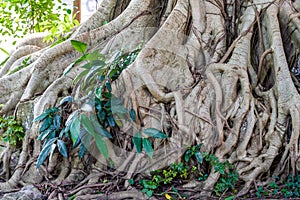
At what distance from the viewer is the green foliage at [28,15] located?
4.94m

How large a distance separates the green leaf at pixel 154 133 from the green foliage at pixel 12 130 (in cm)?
119

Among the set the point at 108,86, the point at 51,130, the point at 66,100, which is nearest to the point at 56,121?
the point at 51,130

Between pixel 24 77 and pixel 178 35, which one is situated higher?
pixel 178 35

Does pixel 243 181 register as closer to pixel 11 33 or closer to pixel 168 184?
pixel 168 184

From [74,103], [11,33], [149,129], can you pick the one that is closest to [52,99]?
[74,103]

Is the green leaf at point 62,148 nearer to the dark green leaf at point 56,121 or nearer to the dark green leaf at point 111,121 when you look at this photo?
the dark green leaf at point 56,121

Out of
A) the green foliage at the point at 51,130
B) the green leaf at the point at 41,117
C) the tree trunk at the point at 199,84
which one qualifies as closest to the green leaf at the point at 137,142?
the tree trunk at the point at 199,84

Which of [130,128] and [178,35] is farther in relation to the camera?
[178,35]

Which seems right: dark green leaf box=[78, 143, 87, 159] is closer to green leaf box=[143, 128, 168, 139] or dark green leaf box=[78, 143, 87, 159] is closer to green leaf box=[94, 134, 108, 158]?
green leaf box=[94, 134, 108, 158]

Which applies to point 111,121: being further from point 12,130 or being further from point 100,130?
point 12,130

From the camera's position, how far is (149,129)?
268 cm

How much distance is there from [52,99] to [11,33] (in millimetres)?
2743

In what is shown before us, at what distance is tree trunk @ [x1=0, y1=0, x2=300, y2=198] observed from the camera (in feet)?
8.97

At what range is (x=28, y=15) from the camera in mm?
5082
